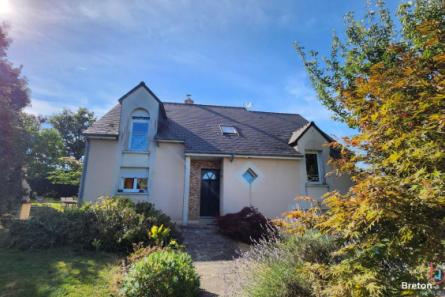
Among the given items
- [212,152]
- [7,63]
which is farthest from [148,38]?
[7,63]

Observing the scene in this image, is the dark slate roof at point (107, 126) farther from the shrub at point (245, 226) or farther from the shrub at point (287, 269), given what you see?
the shrub at point (287, 269)

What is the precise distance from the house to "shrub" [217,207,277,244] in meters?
1.51

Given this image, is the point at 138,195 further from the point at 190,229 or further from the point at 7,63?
the point at 7,63

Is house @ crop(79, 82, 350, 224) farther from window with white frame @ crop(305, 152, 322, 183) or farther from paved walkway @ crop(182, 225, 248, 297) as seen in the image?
paved walkway @ crop(182, 225, 248, 297)

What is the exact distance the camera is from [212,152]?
42.3 feet

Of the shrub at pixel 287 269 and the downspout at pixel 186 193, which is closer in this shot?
the shrub at pixel 287 269

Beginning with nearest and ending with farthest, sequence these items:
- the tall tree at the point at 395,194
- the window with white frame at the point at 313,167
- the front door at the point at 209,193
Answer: the tall tree at the point at 395,194
the front door at the point at 209,193
the window with white frame at the point at 313,167

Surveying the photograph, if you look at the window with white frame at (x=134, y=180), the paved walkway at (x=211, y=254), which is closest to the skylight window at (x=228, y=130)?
the window with white frame at (x=134, y=180)

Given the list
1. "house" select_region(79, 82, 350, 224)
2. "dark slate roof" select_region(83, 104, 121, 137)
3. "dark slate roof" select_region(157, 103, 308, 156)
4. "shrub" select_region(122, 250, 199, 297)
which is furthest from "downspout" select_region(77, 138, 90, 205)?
"shrub" select_region(122, 250, 199, 297)

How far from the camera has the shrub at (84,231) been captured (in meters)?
7.40

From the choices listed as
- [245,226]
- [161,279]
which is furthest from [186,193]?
[161,279]

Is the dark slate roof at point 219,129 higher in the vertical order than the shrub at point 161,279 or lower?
higher

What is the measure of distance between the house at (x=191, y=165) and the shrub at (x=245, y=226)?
1.51 metres

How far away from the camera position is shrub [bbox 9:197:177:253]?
24.3 feet
